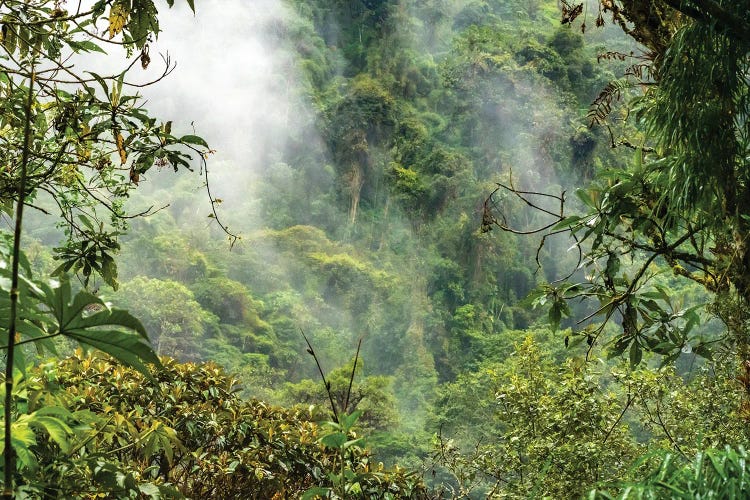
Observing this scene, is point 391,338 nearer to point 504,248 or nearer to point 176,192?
point 504,248

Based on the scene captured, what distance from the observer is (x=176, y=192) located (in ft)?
78.9

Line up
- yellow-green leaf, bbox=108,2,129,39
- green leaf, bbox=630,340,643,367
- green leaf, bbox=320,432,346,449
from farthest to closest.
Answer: green leaf, bbox=630,340,643,367 < yellow-green leaf, bbox=108,2,129,39 < green leaf, bbox=320,432,346,449

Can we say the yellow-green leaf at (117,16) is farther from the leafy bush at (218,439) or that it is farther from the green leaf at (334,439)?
the leafy bush at (218,439)

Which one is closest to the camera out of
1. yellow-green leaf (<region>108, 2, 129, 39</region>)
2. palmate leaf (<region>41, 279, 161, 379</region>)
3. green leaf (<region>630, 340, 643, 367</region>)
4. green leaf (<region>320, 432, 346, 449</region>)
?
palmate leaf (<region>41, 279, 161, 379</region>)

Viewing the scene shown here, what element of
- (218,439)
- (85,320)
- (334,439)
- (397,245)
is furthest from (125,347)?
(397,245)

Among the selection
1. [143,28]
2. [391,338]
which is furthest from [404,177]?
[143,28]

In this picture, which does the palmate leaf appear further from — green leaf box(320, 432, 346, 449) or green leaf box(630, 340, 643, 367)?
green leaf box(630, 340, 643, 367)

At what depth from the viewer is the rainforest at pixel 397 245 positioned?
148cm

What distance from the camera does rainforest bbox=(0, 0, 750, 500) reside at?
148 cm

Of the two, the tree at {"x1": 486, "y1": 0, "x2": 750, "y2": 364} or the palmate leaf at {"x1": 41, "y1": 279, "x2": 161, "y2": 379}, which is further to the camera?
the tree at {"x1": 486, "y1": 0, "x2": 750, "y2": 364}

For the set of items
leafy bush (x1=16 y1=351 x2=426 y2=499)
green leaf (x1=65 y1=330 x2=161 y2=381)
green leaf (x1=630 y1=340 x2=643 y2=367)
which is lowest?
green leaf (x1=65 y1=330 x2=161 y2=381)

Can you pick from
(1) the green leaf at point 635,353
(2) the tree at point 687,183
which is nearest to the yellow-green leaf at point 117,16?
(2) the tree at point 687,183

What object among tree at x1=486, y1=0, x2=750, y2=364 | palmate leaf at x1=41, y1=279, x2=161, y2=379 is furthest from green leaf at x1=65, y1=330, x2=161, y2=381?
tree at x1=486, y1=0, x2=750, y2=364

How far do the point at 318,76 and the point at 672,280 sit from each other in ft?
48.0
